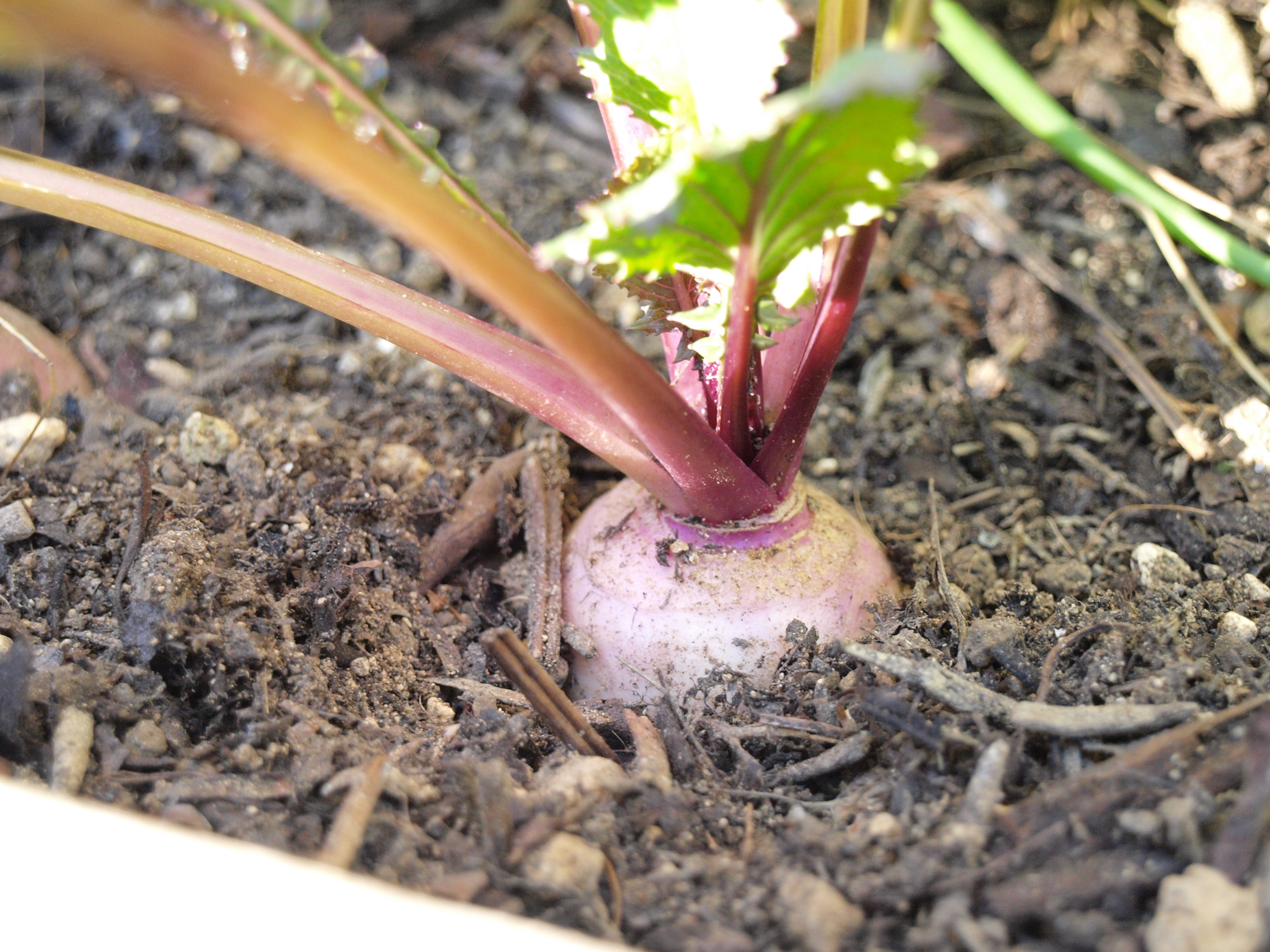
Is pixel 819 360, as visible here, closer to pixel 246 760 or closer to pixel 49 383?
pixel 246 760

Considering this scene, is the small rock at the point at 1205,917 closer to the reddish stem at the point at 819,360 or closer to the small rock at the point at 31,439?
the reddish stem at the point at 819,360

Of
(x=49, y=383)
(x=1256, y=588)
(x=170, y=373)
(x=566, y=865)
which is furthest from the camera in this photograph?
(x=170, y=373)

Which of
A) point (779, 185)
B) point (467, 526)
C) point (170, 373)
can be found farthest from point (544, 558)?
point (170, 373)

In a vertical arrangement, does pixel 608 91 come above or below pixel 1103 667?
above

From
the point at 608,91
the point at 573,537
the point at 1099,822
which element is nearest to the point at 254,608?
the point at 573,537

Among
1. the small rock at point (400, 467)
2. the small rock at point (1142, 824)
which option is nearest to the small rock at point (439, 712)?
the small rock at point (400, 467)

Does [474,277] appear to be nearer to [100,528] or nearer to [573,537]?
[573,537]

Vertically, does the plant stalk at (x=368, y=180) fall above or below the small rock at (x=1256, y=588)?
above
